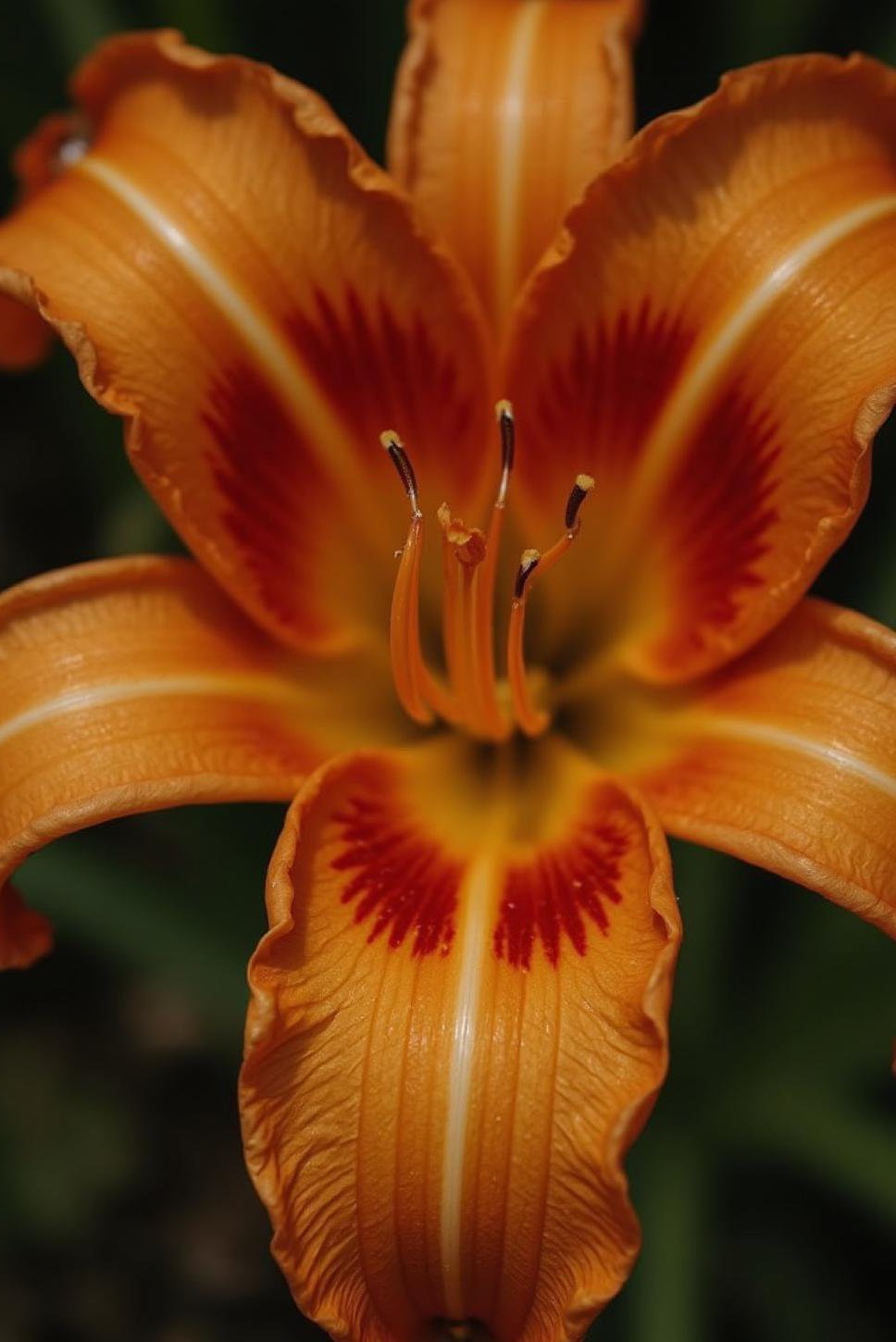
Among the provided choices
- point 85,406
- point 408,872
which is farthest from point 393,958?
point 85,406

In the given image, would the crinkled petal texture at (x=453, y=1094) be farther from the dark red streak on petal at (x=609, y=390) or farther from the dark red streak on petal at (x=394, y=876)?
the dark red streak on petal at (x=609, y=390)

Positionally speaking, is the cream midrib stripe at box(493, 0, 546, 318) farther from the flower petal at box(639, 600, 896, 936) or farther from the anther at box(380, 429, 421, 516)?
the flower petal at box(639, 600, 896, 936)

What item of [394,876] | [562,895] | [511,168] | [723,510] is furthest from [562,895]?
[511,168]

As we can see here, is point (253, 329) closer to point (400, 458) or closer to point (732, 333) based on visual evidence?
point (400, 458)

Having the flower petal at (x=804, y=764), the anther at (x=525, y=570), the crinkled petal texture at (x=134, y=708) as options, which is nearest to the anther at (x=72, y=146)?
the crinkled petal texture at (x=134, y=708)

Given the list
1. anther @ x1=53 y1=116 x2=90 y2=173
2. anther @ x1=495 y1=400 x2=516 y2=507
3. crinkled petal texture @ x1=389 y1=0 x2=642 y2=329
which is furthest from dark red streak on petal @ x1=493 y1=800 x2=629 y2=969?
anther @ x1=53 y1=116 x2=90 y2=173
